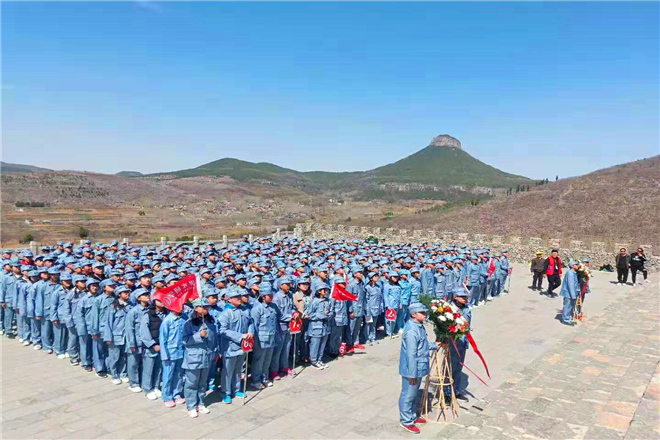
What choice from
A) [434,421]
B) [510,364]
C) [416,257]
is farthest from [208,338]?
[416,257]

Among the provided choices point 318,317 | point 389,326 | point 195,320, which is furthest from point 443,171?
point 195,320

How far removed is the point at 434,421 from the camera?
7.03m

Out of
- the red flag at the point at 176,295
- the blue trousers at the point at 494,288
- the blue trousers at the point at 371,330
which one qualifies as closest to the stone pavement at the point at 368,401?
the blue trousers at the point at 371,330

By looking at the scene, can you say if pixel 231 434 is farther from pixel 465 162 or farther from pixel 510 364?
pixel 465 162

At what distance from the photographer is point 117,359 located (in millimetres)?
8344

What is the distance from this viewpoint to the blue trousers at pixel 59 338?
965cm

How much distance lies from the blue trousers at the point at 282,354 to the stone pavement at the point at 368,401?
360 mm

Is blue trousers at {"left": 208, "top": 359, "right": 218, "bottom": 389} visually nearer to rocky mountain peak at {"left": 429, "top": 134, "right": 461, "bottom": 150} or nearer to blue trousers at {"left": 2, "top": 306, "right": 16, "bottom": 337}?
blue trousers at {"left": 2, "top": 306, "right": 16, "bottom": 337}

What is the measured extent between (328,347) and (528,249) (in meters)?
22.5

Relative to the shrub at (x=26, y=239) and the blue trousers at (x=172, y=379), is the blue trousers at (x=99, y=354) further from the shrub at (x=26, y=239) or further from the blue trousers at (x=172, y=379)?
the shrub at (x=26, y=239)

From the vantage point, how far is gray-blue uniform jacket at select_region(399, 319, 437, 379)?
6586 millimetres

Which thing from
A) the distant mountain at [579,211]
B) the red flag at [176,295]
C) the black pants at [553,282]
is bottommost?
the black pants at [553,282]

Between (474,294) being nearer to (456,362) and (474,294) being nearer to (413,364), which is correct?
(456,362)

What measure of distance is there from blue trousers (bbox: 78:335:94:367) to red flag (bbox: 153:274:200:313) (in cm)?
268
